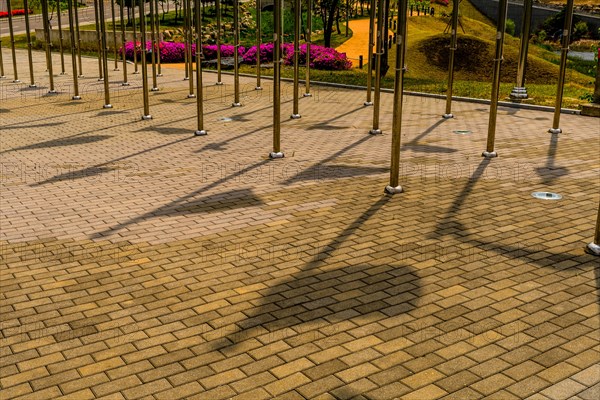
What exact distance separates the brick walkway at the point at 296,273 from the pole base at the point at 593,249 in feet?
0.31

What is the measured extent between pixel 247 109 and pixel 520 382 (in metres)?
14.3

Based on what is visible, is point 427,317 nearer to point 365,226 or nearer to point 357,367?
point 357,367

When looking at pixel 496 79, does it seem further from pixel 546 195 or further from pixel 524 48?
pixel 524 48

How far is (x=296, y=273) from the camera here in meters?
6.69

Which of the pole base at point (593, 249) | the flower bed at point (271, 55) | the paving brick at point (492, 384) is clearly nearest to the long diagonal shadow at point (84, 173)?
the pole base at point (593, 249)

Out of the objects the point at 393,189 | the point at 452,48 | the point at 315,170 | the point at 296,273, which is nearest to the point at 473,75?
the point at 452,48

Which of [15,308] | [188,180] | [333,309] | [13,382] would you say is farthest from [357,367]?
[188,180]

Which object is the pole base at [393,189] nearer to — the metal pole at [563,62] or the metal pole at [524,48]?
the metal pole at [563,62]

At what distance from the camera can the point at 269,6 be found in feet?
206

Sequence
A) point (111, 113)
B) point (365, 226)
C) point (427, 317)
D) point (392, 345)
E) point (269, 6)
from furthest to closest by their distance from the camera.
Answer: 1. point (269, 6)
2. point (111, 113)
3. point (365, 226)
4. point (427, 317)
5. point (392, 345)

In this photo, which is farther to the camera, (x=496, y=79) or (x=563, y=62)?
(x=563, y=62)

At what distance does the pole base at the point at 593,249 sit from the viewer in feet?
23.7

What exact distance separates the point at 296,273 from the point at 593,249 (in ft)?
10.2

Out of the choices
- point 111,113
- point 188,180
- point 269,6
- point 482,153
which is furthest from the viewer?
point 269,6
